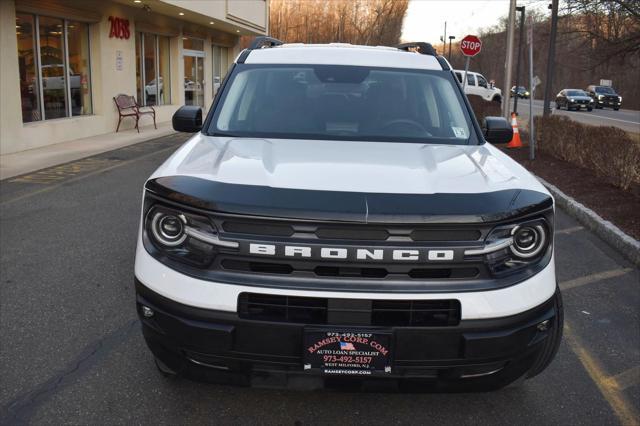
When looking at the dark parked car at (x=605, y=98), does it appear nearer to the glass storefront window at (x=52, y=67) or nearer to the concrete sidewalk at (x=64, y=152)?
the concrete sidewalk at (x=64, y=152)

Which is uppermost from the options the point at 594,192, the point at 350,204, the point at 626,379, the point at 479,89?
the point at 479,89

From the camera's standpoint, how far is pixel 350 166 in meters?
2.93

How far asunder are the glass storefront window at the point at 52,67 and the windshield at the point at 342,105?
11.6 m

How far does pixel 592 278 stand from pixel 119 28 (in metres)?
15.4

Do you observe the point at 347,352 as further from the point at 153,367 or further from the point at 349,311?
the point at 153,367

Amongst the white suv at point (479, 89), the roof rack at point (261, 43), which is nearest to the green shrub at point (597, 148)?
the roof rack at point (261, 43)

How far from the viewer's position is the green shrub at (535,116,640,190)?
27.9 feet

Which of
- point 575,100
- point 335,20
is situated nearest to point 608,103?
point 575,100

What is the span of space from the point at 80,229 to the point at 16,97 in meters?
7.51

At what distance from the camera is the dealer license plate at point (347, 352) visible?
8.02 ft

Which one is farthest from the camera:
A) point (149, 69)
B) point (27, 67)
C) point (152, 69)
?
point (152, 69)

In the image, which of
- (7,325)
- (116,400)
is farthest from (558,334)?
(7,325)

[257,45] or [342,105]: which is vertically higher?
[257,45]

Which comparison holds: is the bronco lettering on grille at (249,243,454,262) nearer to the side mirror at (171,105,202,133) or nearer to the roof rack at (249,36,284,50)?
the side mirror at (171,105,202,133)
